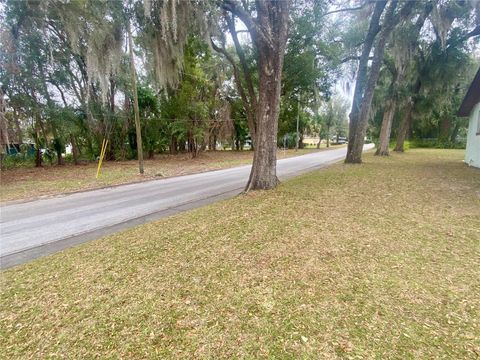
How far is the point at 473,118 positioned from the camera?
37.5 ft

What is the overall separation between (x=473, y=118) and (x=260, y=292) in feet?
46.6

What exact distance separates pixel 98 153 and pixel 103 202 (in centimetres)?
1272

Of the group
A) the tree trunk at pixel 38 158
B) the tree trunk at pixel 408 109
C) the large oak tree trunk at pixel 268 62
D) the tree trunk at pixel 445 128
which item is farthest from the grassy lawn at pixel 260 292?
the tree trunk at pixel 445 128

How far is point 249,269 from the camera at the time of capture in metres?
2.81

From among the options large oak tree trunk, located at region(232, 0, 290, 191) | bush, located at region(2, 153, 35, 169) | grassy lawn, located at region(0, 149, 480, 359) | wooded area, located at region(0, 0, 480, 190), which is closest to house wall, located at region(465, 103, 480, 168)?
wooded area, located at region(0, 0, 480, 190)

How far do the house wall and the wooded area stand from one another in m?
3.05

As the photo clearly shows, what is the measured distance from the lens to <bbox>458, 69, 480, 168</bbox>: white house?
10.5 meters

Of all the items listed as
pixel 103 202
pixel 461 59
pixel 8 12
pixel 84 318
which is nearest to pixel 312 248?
pixel 84 318

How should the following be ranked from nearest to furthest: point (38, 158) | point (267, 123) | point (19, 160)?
point (267, 123)
point (38, 158)
point (19, 160)

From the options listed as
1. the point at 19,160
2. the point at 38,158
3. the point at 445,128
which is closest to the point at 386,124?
the point at 445,128

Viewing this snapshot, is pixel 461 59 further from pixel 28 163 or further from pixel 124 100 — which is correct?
pixel 28 163

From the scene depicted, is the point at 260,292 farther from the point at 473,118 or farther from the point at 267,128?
the point at 473,118

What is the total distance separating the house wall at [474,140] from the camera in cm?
1069

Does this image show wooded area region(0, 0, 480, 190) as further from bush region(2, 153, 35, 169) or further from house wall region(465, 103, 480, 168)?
house wall region(465, 103, 480, 168)
